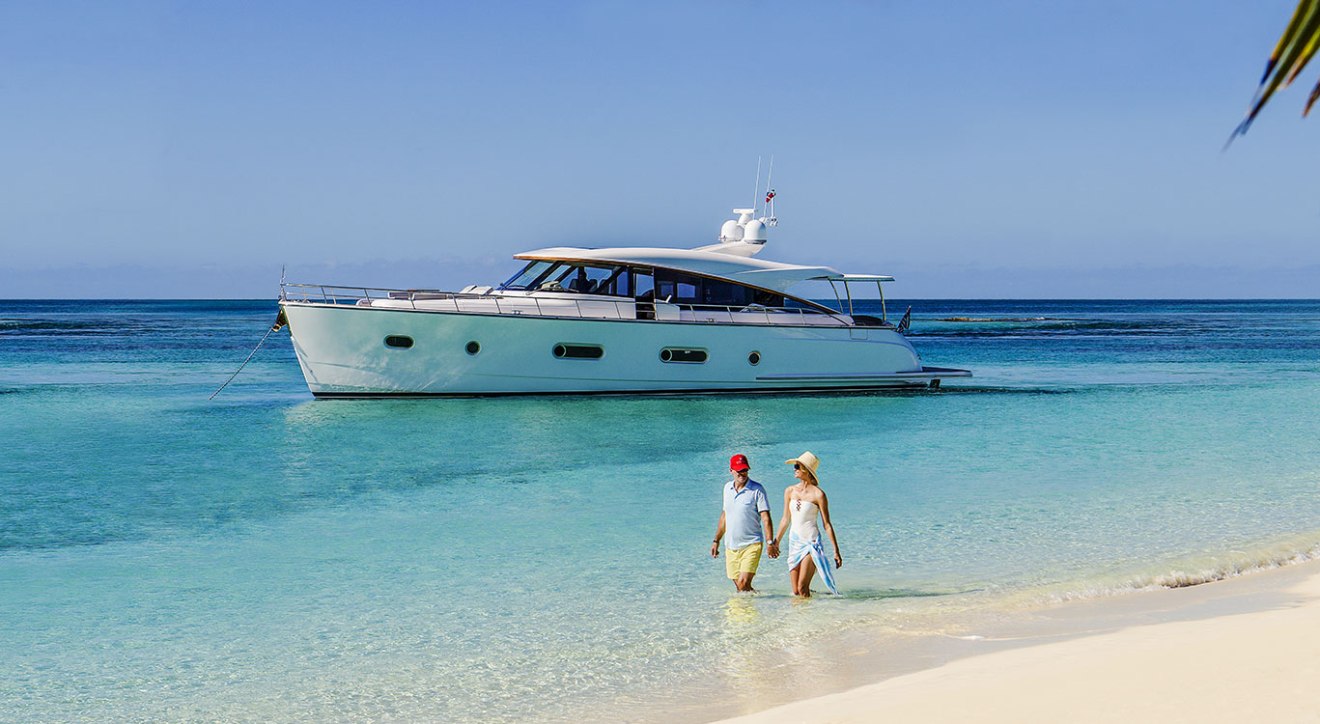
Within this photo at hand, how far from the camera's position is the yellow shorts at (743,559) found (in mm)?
8781

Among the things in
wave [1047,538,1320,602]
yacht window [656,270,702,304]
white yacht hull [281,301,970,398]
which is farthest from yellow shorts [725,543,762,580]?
yacht window [656,270,702,304]

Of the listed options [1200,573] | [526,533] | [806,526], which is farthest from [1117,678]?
[526,533]

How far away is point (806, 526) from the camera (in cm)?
853

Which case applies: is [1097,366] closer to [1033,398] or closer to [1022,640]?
[1033,398]

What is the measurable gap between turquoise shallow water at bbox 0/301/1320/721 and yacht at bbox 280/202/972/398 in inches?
25.5

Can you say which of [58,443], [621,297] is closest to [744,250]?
[621,297]

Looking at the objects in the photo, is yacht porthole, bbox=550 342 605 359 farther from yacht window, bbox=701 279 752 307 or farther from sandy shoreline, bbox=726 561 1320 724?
sandy shoreline, bbox=726 561 1320 724

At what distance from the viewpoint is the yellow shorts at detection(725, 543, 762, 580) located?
28.8ft

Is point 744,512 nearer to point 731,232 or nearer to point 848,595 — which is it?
point 848,595

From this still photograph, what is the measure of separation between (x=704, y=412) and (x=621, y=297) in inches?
116

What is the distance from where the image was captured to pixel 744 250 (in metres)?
26.4

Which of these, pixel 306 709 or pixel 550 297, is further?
pixel 550 297

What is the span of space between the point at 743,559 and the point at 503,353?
14.9 metres

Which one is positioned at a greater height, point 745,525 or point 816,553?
point 745,525
